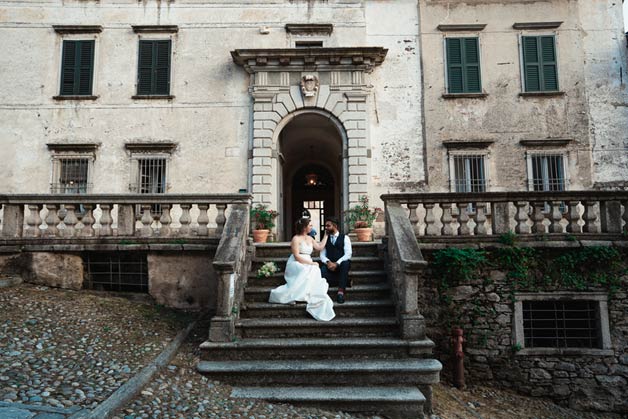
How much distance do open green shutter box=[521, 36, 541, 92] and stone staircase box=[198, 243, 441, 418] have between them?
30.2ft

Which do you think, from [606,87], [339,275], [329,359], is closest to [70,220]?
[339,275]

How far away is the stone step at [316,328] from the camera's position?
20.3ft

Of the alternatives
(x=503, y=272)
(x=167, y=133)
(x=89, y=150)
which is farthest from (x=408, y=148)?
(x=89, y=150)

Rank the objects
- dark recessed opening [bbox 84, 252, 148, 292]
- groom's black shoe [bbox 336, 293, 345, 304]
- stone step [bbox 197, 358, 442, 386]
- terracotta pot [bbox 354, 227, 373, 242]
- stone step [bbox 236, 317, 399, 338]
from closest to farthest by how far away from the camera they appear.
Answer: stone step [bbox 197, 358, 442, 386] < stone step [bbox 236, 317, 399, 338] < groom's black shoe [bbox 336, 293, 345, 304] < dark recessed opening [bbox 84, 252, 148, 292] < terracotta pot [bbox 354, 227, 373, 242]

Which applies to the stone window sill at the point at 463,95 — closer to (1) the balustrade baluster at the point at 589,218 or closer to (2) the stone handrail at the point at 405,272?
(1) the balustrade baluster at the point at 589,218

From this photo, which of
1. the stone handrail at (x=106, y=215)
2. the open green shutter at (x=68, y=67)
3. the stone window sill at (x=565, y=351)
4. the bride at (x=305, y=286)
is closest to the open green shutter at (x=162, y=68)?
the open green shutter at (x=68, y=67)

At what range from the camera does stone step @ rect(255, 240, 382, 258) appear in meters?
8.06

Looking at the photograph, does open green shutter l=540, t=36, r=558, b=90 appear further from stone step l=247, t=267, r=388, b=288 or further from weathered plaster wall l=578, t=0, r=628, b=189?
stone step l=247, t=267, r=388, b=288

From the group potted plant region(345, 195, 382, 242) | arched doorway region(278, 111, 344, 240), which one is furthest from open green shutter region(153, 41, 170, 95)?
potted plant region(345, 195, 382, 242)

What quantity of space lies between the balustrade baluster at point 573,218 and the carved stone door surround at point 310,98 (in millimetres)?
5234

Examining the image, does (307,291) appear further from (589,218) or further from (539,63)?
(539,63)

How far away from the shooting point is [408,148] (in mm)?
12266

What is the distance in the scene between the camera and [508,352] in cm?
787

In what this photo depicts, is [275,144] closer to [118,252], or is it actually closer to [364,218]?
[364,218]
